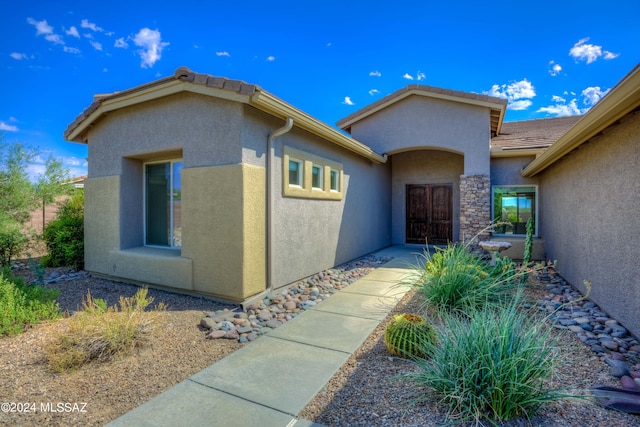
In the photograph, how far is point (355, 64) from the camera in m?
12.4

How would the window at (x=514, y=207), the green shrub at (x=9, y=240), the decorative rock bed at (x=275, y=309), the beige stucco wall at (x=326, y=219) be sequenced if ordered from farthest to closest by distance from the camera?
the window at (x=514, y=207) < the green shrub at (x=9, y=240) < the beige stucco wall at (x=326, y=219) < the decorative rock bed at (x=275, y=309)

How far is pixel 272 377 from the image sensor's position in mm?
3391

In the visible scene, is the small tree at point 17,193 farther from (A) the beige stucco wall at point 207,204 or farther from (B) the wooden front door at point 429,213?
(B) the wooden front door at point 429,213

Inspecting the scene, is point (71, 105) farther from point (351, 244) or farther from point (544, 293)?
point (544, 293)

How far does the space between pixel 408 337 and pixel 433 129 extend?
8.95 m

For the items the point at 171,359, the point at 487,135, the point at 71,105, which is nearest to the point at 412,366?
the point at 171,359

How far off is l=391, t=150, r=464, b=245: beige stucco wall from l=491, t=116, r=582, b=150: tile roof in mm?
1774

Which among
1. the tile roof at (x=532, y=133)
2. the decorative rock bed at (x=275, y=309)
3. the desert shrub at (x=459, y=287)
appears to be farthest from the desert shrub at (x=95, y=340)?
the tile roof at (x=532, y=133)

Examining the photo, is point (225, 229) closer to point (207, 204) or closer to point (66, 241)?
point (207, 204)

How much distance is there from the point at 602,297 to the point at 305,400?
5.25 m

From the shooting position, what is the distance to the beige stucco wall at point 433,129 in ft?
33.8

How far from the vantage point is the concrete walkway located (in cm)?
272

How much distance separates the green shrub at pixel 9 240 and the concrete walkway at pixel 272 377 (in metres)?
9.44

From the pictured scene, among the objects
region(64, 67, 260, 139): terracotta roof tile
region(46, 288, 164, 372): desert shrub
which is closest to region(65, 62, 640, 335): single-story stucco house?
region(64, 67, 260, 139): terracotta roof tile
